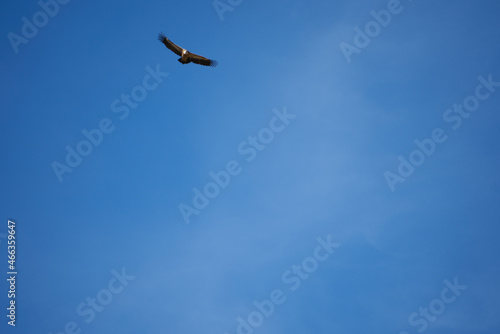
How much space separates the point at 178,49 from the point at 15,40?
1106 cm

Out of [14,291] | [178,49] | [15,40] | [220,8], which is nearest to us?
[178,49]

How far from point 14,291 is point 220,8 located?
19.4m

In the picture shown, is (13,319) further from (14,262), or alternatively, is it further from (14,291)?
(14,262)

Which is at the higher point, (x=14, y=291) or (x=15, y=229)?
(x=15, y=229)

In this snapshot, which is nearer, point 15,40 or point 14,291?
point 14,291

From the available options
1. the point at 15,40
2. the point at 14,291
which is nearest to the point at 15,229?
the point at 14,291

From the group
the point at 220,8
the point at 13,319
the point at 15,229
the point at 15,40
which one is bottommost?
the point at 13,319

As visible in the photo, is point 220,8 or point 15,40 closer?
point 15,40

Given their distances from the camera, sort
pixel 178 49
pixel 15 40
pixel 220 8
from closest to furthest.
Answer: pixel 178 49 < pixel 15 40 < pixel 220 8

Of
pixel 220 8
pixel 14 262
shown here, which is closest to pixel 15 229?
pixel 14 262

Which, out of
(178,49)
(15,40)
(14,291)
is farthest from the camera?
(15,40)

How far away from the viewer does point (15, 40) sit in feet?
69.1

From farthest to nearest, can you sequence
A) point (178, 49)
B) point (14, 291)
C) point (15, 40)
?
point (15, 40)
point (14, 291)
point (178, 49)

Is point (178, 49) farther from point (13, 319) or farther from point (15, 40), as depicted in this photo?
point (13, 319)
